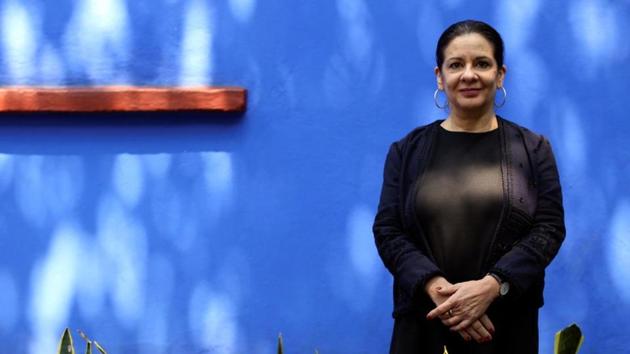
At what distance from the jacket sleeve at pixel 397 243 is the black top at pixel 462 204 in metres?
0.07

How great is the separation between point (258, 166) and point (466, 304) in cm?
149

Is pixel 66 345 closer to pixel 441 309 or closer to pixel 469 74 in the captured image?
pixel 441 309

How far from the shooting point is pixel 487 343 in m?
2.86

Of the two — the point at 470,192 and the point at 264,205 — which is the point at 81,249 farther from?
the point at 470,192

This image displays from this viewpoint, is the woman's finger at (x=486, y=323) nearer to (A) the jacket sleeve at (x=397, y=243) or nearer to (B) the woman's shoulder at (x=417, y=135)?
(A) the jacket sleeve at (x=397, y=243)

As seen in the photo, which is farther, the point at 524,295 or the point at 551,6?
the point at 551,6

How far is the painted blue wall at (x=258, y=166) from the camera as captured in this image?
4.06 m

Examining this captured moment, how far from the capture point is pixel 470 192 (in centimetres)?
289

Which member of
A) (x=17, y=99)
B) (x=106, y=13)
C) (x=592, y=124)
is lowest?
(x=592, y=124)

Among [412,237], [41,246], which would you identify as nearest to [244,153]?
[41,246]

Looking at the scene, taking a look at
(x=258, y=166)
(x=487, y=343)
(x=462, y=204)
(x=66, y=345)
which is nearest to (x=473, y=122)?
(x=462, y=204)

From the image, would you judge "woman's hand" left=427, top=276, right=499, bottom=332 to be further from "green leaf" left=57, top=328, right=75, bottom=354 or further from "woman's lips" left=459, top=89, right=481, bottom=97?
"green leaf" left=57, top=328, right=75, bottom=354

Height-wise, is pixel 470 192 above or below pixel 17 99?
below

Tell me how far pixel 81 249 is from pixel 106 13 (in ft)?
3.02
